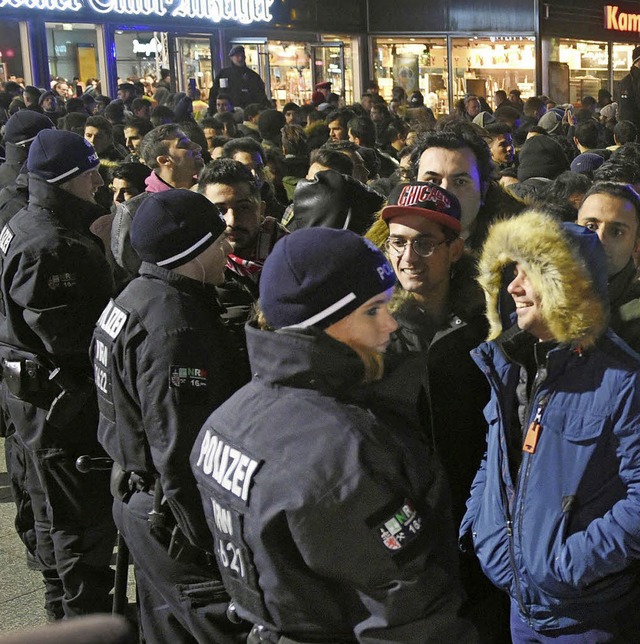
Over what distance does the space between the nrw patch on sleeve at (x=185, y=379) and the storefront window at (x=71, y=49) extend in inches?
635

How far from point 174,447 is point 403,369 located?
0.97 m

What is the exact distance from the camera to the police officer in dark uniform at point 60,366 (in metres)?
4.39

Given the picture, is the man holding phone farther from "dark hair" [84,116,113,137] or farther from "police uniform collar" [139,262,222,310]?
"police uniform collar" [139,262,222,310]

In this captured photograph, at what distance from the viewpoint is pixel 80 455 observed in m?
4.57

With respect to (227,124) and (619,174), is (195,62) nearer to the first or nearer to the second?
(227,124)

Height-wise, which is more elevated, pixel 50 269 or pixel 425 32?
pixel 425 32

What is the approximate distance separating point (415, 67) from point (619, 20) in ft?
26.0

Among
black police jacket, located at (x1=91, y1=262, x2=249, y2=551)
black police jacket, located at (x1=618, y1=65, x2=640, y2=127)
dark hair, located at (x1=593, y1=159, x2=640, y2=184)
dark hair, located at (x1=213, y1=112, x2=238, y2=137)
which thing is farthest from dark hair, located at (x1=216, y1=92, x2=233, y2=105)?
black police jacket, located at (x1=91, y1=262, x2=249, y2=551)

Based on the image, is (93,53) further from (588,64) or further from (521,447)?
(521,447)

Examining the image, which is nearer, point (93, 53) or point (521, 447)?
point (521, 447)

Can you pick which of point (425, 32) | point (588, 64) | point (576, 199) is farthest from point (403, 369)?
point (588, 64)

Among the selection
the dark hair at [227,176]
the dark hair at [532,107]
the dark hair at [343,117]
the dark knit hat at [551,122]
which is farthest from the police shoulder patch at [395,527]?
the dark hair at [532,107]

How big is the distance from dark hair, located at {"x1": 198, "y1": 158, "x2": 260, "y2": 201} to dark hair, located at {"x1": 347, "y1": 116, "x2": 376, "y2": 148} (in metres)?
5.70

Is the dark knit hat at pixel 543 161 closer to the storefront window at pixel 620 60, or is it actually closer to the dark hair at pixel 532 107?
the dark hair at pixel 532 107
